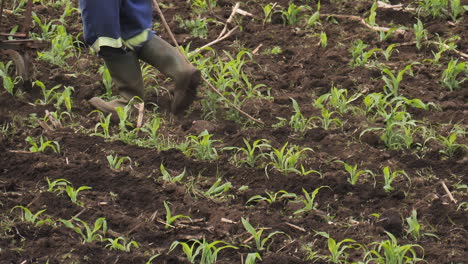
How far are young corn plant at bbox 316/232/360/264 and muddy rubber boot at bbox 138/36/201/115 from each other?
1356 mm

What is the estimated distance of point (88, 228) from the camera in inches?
178

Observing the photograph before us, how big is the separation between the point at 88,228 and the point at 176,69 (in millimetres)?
1337

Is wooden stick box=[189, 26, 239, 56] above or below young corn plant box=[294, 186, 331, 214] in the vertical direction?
below

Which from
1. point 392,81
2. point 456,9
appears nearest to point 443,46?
point 456,9

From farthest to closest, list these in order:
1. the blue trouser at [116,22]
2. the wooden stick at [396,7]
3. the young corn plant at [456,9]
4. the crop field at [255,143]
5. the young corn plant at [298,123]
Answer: the wooden stick at [396,7]
the young corn plant at [456,9]
the young corn plant at [298,123]
the blue trouser at [116,22]
the crop field at [255,143]

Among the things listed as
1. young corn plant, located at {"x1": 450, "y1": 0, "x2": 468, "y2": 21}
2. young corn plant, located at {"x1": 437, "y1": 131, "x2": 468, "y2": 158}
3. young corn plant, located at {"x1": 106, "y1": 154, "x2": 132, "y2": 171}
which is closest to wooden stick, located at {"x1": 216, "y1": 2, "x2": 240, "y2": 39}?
young corn plant, located at {"x1": 450, "y1": 0, "x2": 468, "y2": 21}

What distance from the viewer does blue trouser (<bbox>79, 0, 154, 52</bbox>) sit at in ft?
17.6

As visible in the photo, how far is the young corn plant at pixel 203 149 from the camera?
5.24 meters

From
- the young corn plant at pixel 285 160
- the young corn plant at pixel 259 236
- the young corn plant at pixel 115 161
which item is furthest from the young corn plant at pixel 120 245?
the young corn plant at pixel 285 160

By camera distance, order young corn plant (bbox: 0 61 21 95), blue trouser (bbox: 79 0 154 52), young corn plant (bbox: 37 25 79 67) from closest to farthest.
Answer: blue trouser (bbox: 79 0 154 52) → young corn plant (bbox: 0 61 21 95) → young corn plant (bbox: 37 25 79 67)

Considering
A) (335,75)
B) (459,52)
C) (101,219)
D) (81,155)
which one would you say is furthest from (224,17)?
(101,219)

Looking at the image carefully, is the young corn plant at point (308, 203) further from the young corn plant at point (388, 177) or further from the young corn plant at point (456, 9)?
the young corn plant at point (456, 9)

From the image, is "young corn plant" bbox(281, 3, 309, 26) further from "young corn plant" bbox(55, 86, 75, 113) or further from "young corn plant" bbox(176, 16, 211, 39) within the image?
"young corn plant" bbox(55, 86, 75, 113)

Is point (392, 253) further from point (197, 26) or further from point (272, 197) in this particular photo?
point (197, 26)
